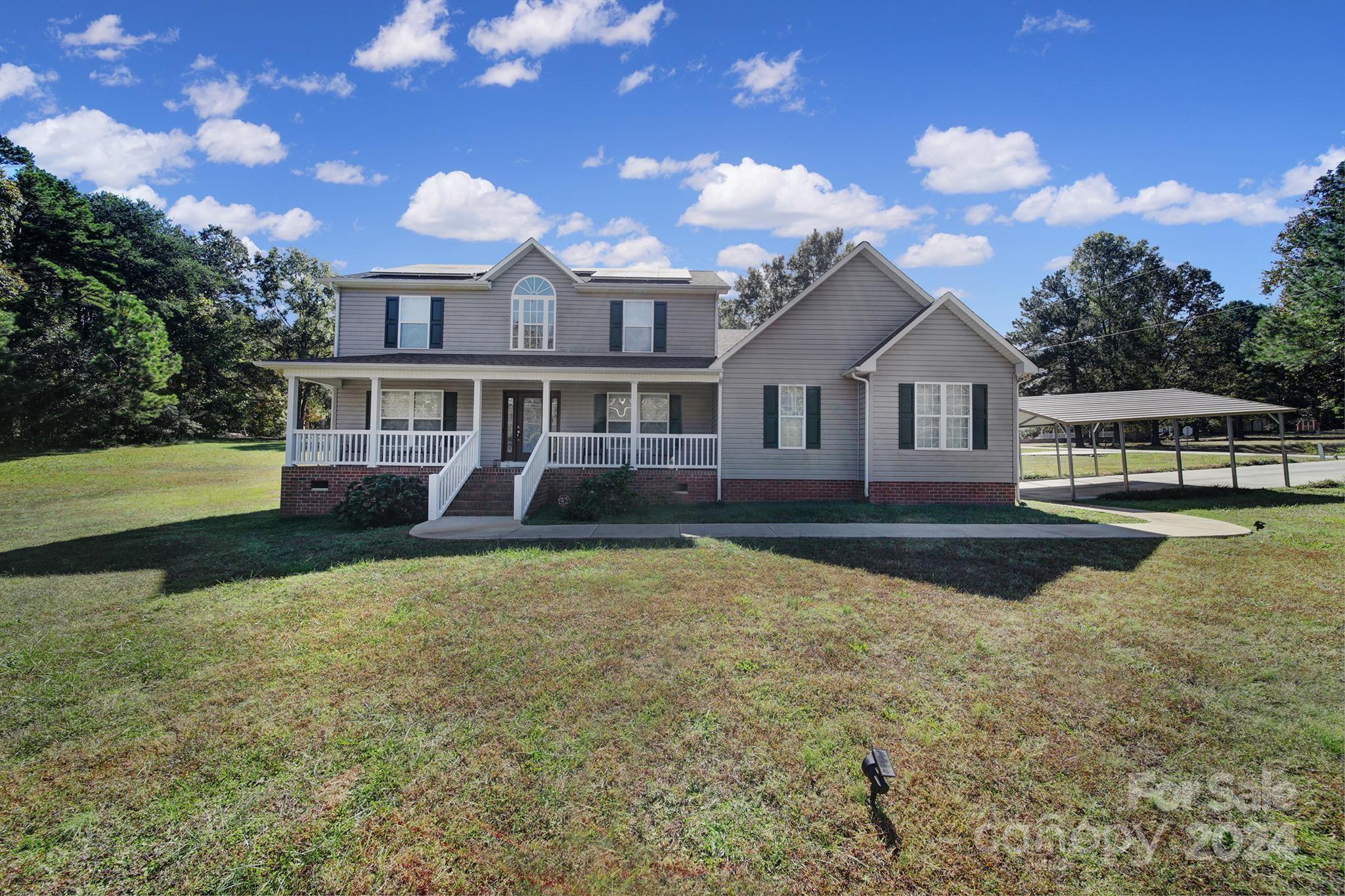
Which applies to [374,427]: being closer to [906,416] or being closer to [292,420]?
[292,420]

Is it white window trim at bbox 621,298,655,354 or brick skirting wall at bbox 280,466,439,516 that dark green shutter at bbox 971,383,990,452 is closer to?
white window trim at bbox 621,298,655,354

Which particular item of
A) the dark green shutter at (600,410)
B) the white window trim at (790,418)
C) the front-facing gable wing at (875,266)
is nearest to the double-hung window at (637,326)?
the dark green shutter at (600,410)

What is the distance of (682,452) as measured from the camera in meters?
15.7

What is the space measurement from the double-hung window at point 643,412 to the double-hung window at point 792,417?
340 centimetres

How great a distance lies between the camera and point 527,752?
3736 millimetres

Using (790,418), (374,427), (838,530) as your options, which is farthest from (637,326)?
(838,530)

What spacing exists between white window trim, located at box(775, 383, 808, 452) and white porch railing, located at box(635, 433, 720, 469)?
174 centimetres

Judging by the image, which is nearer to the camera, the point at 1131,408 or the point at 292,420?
the point at 292,420

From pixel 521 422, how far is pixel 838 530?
10.2m

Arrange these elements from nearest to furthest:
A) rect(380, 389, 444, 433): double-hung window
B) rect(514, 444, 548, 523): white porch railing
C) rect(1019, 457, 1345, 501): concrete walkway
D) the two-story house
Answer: rect(514, 444, 548, 523): white porch railing
the two-story house
rect(380, 389, 444, 433): double-hung window
rect(1019, 457, 1345, 501): concrete walkway

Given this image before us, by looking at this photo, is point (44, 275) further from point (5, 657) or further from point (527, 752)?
point (527, 752)

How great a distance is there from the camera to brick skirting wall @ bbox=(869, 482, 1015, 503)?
1498 centimetres

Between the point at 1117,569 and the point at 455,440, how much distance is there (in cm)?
1394

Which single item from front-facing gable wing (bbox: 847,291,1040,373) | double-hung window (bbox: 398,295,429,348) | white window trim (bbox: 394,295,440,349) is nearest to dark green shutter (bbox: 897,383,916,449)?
front-facing gable wing (bbox: 847,291,1040,373)
